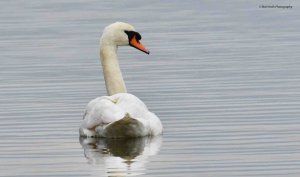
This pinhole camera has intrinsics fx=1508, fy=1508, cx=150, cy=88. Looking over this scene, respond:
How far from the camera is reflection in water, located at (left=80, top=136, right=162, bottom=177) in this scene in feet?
47.2

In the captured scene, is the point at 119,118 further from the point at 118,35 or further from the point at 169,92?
the point at 169,92

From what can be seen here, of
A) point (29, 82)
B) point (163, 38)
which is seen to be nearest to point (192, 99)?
point (29, 82)

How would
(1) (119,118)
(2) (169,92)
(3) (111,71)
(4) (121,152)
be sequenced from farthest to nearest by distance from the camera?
(2) (169,92) < (3) (111,71) < (1) (119,118) < (4) (121,152)

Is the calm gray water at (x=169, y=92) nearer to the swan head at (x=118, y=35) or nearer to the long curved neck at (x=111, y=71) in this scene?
the long curved neck at (x=111, y=71)

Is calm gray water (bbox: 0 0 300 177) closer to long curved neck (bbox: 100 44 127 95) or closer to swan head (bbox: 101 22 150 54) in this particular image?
long curved neck (bbox: 100 44 127 95)

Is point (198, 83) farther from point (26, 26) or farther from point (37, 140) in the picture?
point (26, 26)

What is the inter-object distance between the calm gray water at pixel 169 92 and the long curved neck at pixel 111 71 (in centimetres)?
60

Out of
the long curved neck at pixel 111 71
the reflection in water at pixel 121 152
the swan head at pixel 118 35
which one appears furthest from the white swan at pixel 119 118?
the swan head at pixel 118 35

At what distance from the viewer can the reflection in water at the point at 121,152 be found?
47.2 ft

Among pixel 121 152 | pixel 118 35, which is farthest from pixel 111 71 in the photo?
pixel 121 152

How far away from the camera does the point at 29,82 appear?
2191cm

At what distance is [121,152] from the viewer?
15883 millimetres

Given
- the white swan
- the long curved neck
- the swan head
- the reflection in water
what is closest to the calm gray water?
the reflection in water

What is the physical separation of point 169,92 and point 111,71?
2.08m
